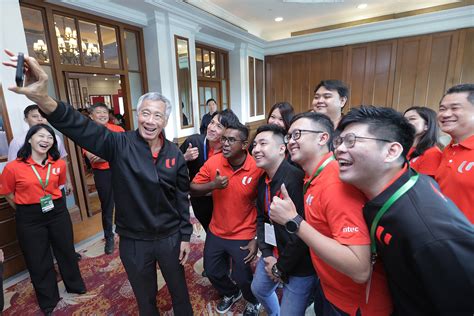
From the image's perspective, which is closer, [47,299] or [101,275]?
[47,299]

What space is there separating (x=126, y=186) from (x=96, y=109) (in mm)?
2072

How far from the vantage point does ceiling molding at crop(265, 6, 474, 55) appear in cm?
504

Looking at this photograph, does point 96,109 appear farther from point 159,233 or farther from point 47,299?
point 159,233

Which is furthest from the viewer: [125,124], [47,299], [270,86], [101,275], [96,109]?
[270,86]

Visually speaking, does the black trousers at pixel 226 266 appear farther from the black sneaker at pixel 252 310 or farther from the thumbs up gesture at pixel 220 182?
the thumbs up gesture at pixel 220 182

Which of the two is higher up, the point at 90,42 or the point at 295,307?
the point at 90,42

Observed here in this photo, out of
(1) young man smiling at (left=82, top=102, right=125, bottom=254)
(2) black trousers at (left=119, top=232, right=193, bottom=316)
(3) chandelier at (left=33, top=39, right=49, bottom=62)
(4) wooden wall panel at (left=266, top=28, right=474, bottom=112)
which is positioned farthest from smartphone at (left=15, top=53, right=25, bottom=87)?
(4) wooden wall panel at (left=266, top=28, right=474, bottom=112)

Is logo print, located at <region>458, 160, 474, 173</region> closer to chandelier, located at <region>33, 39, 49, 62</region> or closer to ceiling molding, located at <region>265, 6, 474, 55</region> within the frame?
chandelier, located at <region>33, 39, 49, 62</region>

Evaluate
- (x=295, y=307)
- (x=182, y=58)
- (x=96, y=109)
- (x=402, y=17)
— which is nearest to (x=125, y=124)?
(x=96, y=109)

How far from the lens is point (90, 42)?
3.36m

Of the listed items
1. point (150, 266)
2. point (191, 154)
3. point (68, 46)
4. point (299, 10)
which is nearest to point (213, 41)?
point (299, 10)

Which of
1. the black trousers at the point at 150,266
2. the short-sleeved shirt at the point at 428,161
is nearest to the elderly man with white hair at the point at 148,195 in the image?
the black trousers at the point at 150,266

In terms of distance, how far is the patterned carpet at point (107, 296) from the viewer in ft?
6.18

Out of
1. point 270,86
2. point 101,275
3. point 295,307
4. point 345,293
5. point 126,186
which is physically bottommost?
point 101,275
